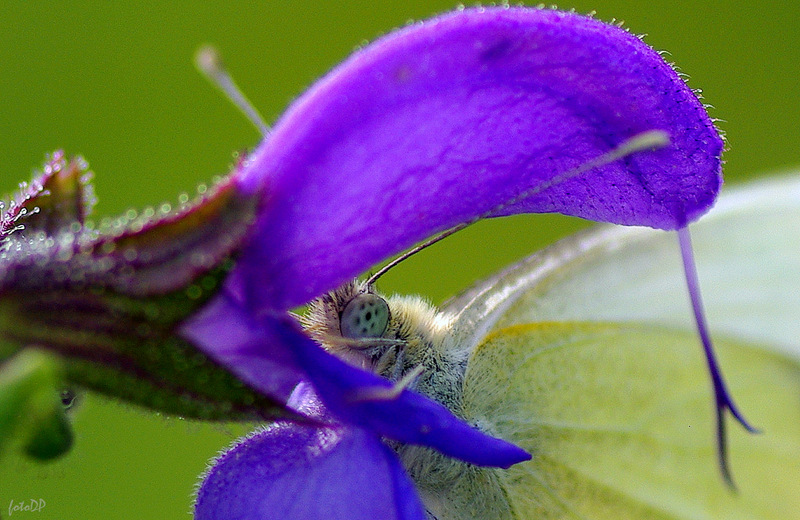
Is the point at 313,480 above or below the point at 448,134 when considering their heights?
below

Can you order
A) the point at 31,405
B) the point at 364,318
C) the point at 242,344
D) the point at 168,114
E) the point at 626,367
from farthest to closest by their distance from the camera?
the point at 168,114
the point at 626,367
the point at 364,318
the point at 242,344
the point at 31,405

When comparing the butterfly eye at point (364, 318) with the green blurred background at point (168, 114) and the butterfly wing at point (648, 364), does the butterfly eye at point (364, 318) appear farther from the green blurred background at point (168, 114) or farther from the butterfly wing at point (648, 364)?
the green blurred background at point (168, 114)

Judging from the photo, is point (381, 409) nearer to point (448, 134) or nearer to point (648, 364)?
point (448, 134)

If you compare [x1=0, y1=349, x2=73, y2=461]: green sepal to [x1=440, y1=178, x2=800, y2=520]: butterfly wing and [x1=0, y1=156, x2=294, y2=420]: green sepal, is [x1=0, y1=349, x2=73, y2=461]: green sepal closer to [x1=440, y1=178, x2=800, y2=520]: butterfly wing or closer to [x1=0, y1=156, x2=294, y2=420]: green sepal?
[x1=0, y1=156, x2=294, y2=420]: green sepal

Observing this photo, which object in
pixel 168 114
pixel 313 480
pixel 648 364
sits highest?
pixel 168 114

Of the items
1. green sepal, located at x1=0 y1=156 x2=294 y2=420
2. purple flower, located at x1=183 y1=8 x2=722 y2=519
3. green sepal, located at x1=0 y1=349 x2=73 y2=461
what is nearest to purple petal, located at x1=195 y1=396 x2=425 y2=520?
purple flower, located at x1=183 y1=8 x2=722 y2=519

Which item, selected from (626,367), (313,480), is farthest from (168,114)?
(313,480)

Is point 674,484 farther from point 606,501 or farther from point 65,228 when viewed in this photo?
point 65,228
